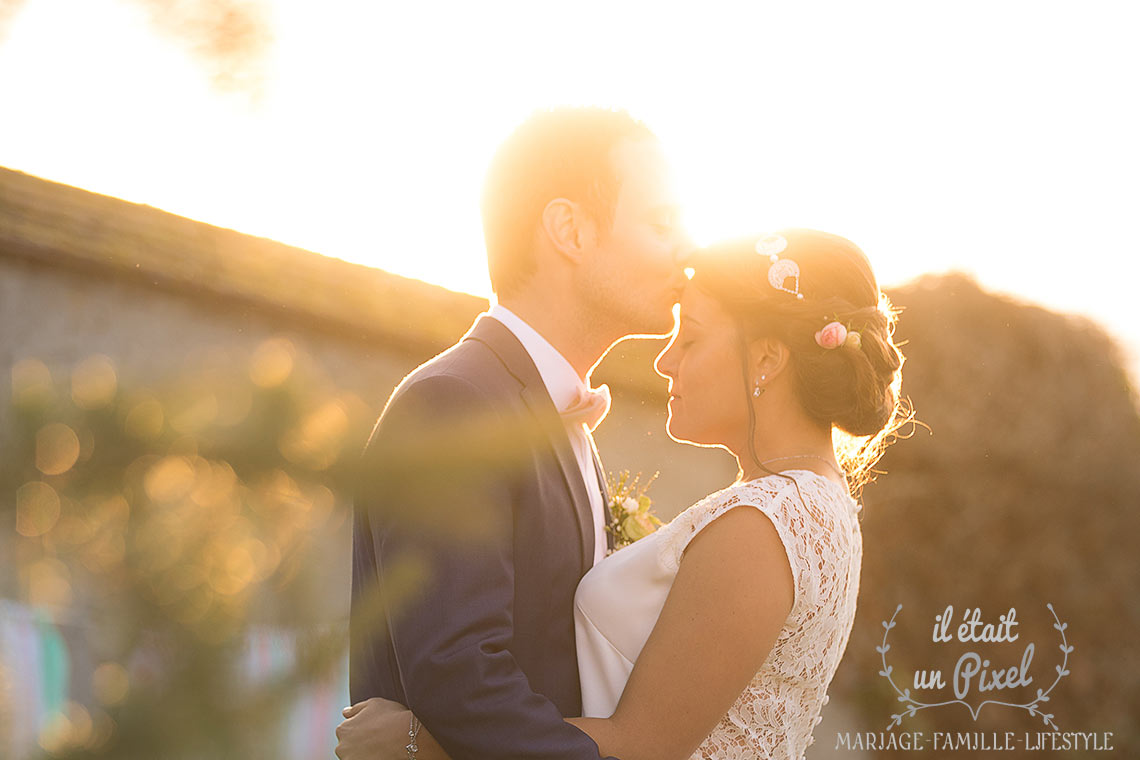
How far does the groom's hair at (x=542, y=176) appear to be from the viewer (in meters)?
2.88

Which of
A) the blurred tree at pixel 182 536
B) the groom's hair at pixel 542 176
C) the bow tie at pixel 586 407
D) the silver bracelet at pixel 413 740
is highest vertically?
the groom's hair at pixel 542 176

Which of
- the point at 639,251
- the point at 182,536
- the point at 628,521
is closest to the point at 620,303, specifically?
the point at 639,251

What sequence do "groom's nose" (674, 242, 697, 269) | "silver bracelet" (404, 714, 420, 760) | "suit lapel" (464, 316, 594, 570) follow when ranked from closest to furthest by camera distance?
"silver bracelet" (404, 714, 420, 760), "suit lapel" (464, 316, 594, 570), "groom's nose" (674, 242, 697, 269)

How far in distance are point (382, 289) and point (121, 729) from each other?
4633mm

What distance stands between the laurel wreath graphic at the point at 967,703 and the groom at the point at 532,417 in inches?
225

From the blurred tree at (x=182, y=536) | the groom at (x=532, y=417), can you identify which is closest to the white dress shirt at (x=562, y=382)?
the groom at (x=532, y=417)

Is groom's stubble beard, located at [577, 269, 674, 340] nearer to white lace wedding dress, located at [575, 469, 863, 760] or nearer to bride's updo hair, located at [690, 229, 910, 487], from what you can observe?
bride's updo hair, located at [690, 229, 910, 487]

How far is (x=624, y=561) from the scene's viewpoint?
8.10 feet

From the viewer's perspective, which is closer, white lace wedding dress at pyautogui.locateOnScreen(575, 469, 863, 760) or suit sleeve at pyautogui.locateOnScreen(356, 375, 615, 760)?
suit sleeve at pyautogui.locateOnScreen(356, 375, 615, 760)

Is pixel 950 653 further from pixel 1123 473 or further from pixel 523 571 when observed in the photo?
pixel 523 571

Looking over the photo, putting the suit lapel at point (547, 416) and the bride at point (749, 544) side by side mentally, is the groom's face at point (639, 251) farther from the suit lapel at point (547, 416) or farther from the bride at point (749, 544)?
the suit lapel at point (547, 416)

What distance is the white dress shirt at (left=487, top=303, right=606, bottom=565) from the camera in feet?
9.00

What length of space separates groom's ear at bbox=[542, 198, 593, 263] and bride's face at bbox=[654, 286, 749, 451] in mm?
361

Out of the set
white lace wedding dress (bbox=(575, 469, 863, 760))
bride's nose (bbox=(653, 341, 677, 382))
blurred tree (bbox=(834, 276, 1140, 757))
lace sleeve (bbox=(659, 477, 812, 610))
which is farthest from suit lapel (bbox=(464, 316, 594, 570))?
blurred tree (bbox=(834, 276, 1140, 757))
